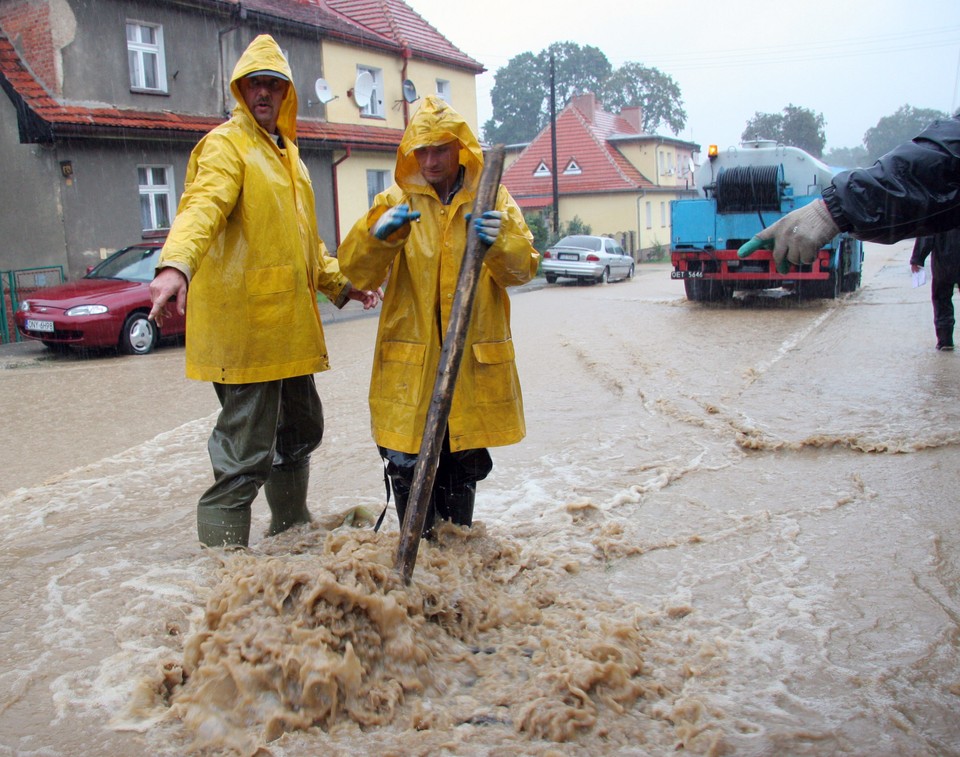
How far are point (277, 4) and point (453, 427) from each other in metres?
22.2

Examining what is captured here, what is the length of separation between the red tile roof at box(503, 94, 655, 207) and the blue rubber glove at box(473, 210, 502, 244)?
1480 inches

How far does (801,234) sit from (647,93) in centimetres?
7846

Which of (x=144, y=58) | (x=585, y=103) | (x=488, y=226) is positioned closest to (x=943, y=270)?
(x=488, y=226)

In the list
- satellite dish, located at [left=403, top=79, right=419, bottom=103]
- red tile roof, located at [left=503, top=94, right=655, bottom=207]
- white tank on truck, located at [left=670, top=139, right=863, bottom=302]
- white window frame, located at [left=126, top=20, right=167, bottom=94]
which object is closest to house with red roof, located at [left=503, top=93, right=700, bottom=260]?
red tile roof, located at [left=503, top=94, right=655, bottom=207]

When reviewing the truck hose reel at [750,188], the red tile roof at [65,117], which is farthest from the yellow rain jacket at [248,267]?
the red tile roof at [65,117]

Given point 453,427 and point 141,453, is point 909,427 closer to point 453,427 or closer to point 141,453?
point 453,427

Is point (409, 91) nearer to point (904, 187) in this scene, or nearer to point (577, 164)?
point (577, 164)

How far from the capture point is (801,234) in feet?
10.2

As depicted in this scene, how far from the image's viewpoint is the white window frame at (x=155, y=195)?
60.3 ft

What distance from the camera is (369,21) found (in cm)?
2753

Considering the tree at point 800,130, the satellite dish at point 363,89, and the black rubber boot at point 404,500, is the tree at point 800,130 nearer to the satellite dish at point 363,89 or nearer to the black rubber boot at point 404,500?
the satellite dish at point 363,89

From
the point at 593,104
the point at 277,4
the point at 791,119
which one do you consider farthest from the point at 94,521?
the point at 791,119

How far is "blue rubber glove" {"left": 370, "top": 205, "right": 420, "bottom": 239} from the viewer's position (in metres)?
3.57

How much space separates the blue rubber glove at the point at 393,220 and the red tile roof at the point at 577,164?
3752 cm
